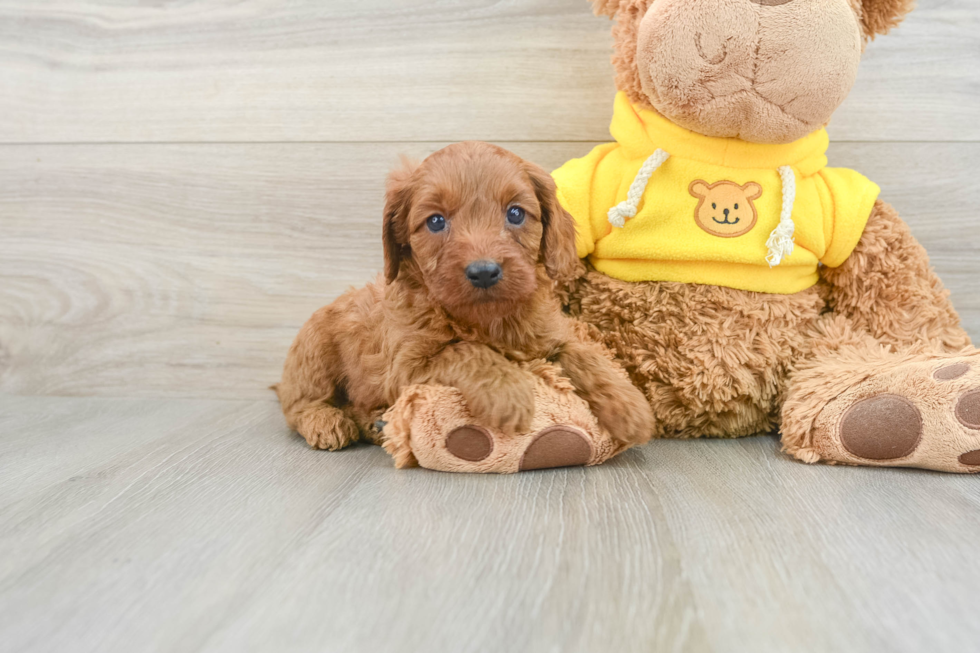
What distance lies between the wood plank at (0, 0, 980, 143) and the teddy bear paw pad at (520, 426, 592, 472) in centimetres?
84

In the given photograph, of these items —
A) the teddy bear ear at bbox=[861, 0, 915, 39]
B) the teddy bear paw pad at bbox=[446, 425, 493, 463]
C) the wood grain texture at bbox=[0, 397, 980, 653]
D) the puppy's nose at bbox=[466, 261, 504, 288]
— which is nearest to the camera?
the wood grain texture at bbox=[0, 397, 980, 653]

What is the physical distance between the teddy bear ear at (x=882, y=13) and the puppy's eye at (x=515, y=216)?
0.78 m

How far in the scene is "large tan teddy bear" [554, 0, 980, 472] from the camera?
1221 millimetres

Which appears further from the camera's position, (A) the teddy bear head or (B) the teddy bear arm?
(B) the teddy bear arm

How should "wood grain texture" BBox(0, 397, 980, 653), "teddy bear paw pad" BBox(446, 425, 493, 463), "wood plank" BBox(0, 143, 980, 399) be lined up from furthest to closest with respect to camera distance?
1. "wood plank" BBox(0, 143, 980, 399)
2. "teddy bear paw pad" BBox(446, 425, 493, 463)
3. "wood grain texture" BBox(0, 397, 980, 653)

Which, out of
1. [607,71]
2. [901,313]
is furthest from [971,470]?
[607,71]

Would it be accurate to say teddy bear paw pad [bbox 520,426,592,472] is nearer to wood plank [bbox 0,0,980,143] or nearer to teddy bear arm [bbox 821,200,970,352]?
teddy bear arm [bbox 821,200,970,352]

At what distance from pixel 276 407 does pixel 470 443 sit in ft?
2.79

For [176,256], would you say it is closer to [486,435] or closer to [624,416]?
[486,435]

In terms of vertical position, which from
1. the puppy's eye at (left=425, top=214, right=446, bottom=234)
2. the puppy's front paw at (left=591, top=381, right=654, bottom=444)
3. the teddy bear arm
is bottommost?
the puppy's front paw at (left=591, top=381, right=654, bottom=444)

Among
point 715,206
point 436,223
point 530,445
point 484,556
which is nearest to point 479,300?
point 436,223

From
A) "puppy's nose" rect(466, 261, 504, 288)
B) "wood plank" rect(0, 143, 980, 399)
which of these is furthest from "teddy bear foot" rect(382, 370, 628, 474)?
"wood plank" rect(0, 143, 980, 399)

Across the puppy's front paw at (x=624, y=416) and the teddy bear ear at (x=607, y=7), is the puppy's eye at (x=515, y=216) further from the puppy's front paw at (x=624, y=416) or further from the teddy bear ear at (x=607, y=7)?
the teddy bear ear at (x=607, y=7)

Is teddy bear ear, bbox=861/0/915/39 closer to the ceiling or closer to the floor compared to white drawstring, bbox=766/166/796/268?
closer to the ceiling
